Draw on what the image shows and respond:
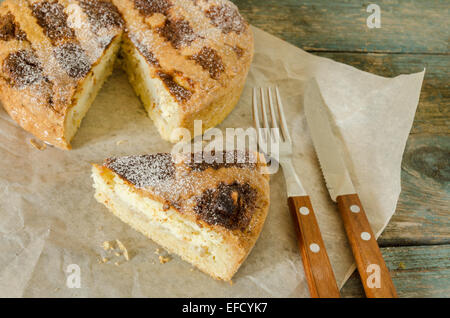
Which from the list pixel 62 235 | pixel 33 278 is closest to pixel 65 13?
pixel 62 235

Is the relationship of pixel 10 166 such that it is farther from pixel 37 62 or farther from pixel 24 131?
pixel 37 62

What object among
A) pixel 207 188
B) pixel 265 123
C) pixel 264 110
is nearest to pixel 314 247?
pixel 207 188

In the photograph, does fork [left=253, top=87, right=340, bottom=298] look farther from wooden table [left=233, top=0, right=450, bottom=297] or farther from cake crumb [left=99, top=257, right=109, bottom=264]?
cake crumb [left=99, top=257, right=109, bottom=264]

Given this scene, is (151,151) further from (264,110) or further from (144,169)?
(264,110)

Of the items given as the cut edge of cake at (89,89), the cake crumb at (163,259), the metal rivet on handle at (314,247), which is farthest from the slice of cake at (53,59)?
the metal rivet on handle at (314,247)

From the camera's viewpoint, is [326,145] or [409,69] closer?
[326,145]

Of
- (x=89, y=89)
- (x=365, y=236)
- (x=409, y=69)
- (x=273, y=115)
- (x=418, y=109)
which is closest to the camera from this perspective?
(x=365, y=236)
